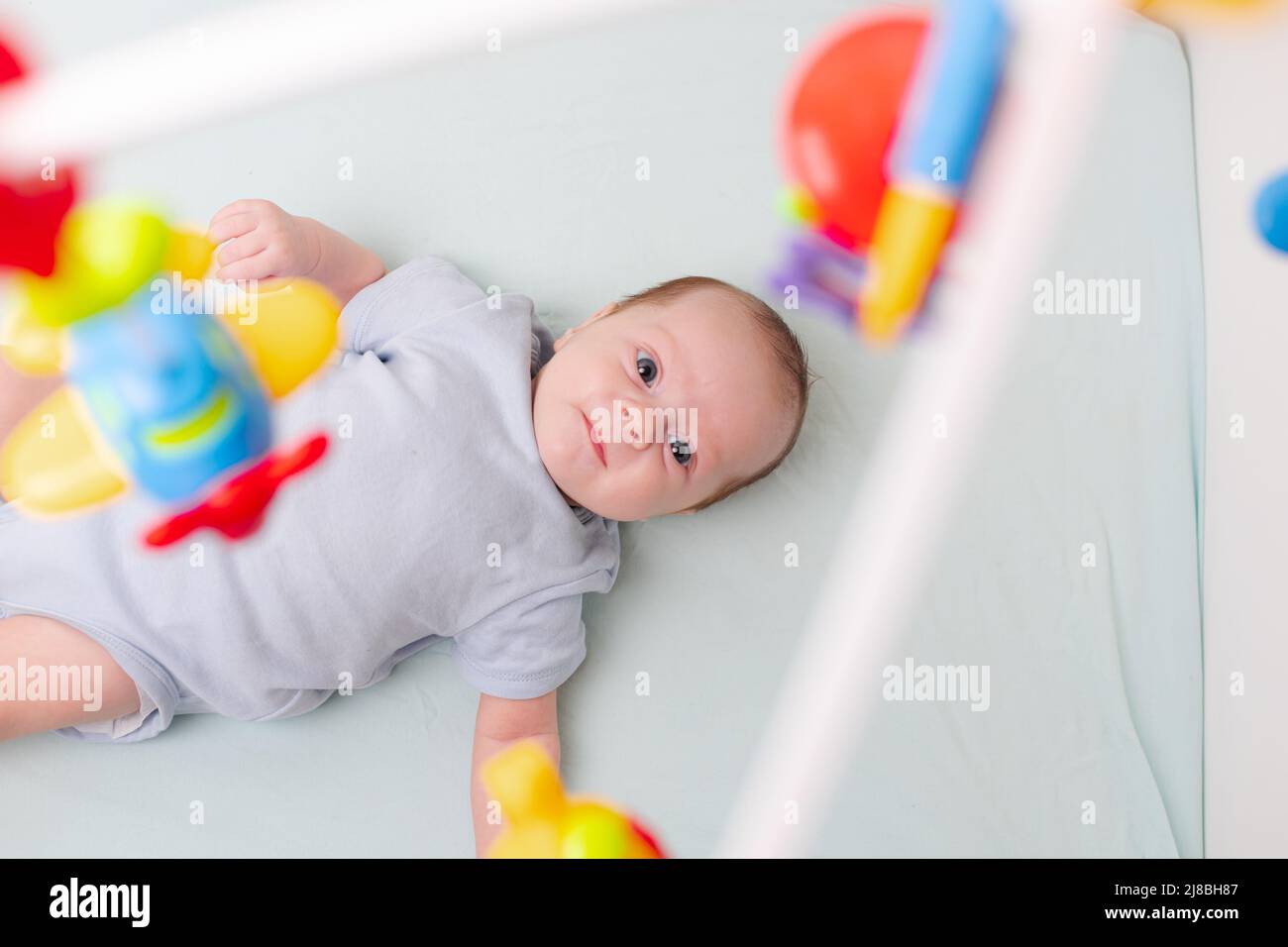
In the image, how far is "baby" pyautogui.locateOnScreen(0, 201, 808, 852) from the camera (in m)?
0.86

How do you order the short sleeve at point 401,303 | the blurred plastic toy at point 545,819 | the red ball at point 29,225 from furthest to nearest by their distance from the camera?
the short sleeve at point 401,303, the blurred plastic toy at point 545,819, the red ball at point 29,225

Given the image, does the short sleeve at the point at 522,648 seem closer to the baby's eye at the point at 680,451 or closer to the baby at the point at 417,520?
the baby at the point at 417,520

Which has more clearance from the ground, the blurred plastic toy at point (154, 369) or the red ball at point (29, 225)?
the red ball at point (29, 225)

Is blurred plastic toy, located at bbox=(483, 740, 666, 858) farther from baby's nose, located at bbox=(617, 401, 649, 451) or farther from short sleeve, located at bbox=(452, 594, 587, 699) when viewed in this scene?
baby's nose, located at bbox=(617, 401, 649, 451)

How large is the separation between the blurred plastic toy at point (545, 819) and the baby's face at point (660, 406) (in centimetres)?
20

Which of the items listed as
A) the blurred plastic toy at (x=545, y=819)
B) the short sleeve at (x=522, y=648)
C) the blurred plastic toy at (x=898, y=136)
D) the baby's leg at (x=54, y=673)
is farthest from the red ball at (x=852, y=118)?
the baby's leg at (x=54, y=673)

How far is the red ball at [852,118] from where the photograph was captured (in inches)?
32.9

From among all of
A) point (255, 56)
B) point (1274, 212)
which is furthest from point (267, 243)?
point (1274, 212)

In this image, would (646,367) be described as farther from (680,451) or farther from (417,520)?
(417,520)

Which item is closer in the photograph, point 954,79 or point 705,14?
point 954,79

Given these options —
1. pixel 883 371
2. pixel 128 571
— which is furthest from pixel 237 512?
pixel 883 371

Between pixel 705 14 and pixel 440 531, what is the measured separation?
20.8 inches
